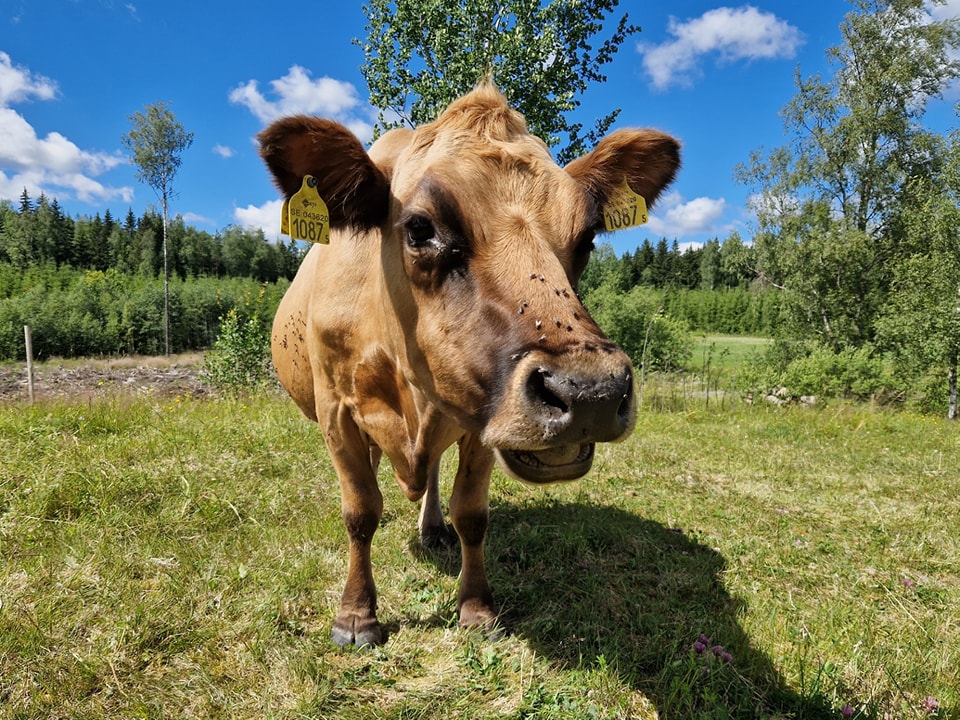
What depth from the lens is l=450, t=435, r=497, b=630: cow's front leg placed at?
3.08m

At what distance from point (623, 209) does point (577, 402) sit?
1.90 metres

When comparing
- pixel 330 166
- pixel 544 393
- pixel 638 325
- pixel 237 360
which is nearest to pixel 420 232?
pixel 330 166

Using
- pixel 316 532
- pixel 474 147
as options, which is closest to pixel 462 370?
pixel 474 147

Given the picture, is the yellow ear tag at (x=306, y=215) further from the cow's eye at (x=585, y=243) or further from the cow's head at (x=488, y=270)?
the cow's eye at (x=585, y=243)

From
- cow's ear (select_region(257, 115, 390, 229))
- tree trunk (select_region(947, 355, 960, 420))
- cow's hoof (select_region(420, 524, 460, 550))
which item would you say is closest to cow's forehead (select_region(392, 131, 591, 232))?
cow's ear (select_region(257, 115, 390, 229))

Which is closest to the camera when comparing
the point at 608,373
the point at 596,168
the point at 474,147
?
the point at 608,373

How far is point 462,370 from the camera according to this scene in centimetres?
199

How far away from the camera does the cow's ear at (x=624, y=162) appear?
9.48 ft

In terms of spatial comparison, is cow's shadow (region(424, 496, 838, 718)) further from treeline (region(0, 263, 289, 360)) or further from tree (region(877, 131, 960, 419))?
treeline (region(0, 263, 289, 360))

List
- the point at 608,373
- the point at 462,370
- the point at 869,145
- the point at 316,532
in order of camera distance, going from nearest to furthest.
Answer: the point at 608,373
the point at 462,370
the point at 316,532
the point at 869,145

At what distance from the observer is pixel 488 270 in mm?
1957

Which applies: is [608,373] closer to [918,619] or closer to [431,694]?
[431,694]

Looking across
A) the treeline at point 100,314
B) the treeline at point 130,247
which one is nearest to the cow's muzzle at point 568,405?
the treeline at point 100,314

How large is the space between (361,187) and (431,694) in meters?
2.41
